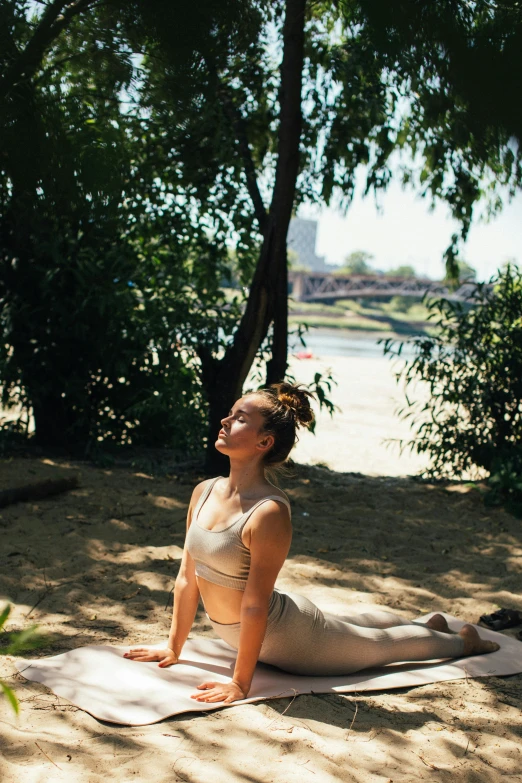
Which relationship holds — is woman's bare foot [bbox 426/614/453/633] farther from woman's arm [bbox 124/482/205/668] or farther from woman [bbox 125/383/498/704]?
woman's arm [bbox 124/482/205/668]

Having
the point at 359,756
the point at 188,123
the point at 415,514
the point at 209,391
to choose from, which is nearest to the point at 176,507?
the point at 209,391

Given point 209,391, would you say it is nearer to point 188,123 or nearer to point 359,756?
point 359,756

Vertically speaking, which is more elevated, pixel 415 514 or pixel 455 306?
pixel 455 306

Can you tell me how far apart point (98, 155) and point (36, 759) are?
175 centimetres

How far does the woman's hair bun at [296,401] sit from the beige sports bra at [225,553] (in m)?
0.35

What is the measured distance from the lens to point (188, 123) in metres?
1.89

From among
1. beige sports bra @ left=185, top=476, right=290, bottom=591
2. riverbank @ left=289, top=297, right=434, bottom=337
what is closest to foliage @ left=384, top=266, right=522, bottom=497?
beige sports bra @ left=185, top=476, right=290, bottom=591

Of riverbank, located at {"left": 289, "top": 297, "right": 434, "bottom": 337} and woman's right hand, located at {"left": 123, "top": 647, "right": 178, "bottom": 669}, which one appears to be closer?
woman's right hand, located at {"left": 123, "top": 647, "right": 178, "bottom": 669}

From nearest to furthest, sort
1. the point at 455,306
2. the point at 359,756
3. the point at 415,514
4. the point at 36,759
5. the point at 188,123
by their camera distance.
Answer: the point at 188,123
the point at 36,759
the point at 359,756
the point at 415,514
the point at 455,306

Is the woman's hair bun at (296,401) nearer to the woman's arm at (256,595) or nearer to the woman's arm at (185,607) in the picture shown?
the woman's arm at (256,595)

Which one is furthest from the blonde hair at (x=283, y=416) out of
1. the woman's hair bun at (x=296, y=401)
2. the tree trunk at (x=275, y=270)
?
the tree trunk at (x=275, y=270)

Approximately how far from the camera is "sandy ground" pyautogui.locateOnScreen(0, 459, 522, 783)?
2457 millimetres

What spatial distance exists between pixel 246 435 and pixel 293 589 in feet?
5.72

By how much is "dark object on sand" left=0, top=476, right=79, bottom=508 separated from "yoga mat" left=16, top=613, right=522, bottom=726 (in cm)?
233
